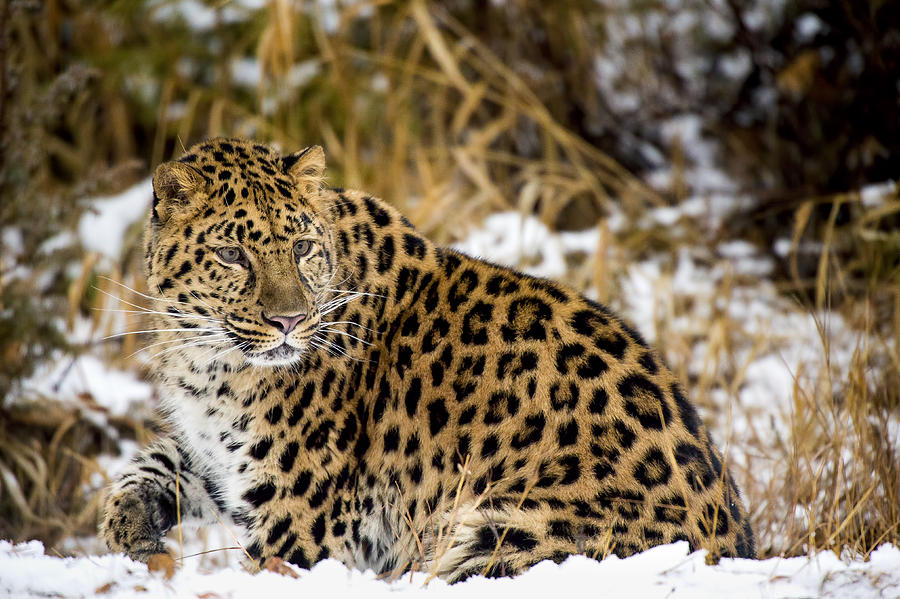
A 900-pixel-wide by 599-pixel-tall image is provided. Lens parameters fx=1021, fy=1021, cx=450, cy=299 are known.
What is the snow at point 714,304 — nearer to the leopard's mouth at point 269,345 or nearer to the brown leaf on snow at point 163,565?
the leopard's mouth at point 269,345

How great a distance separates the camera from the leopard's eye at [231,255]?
4.55 m

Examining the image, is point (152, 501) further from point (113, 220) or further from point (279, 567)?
point (113, 220)

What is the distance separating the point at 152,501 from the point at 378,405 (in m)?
1.21

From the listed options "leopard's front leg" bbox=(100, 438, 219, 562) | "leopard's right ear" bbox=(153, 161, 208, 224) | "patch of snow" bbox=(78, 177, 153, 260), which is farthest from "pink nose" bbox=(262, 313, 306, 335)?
"patch of snow" bbox=(78, 177, 153, 260)

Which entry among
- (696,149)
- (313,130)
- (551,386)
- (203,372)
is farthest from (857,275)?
(203,372)

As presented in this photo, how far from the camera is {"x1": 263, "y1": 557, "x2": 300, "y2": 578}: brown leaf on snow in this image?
394cm

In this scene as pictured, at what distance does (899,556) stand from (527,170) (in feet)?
19.7

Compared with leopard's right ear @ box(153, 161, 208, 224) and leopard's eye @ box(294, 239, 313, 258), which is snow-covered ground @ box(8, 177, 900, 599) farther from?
leopard's right ear @ box(153, 161, 208, 224)

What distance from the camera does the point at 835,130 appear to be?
9.59m

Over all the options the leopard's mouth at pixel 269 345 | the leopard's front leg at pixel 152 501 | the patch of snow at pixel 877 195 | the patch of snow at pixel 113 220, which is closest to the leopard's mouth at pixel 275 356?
the leopard's mouth at pixel 269 345

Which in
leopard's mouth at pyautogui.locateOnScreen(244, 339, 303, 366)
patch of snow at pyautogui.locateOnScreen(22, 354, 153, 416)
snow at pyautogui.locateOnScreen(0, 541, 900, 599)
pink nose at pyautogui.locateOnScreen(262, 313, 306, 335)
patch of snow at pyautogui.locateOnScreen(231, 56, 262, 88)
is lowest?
snow at pyautogui.locateOnScreen(0, 541, 900, 599)

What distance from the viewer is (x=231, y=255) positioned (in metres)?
4.56

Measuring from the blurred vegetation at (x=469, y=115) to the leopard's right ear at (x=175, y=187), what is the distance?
2.52 metres

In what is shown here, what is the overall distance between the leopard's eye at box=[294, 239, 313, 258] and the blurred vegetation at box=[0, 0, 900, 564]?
2.83m
